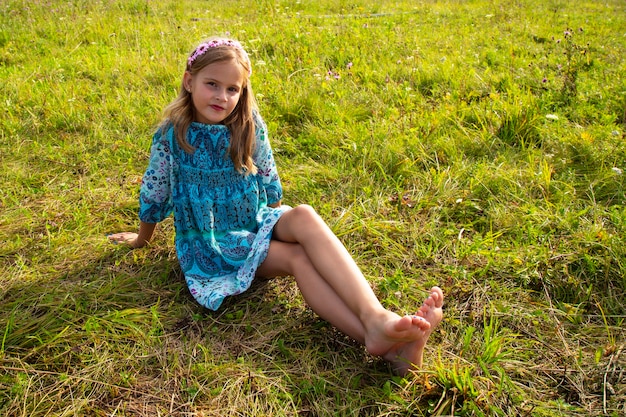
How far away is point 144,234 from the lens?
2637 mm

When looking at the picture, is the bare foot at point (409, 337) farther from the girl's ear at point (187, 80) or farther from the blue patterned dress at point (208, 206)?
the girl's ear at point (187, 80)

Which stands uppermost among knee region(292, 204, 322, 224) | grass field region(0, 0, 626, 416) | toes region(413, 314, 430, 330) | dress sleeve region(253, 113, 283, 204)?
dress sleeve region(253, 113, 283, 204)

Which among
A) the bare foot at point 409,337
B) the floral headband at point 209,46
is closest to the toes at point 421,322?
the bare foot at point 409,337

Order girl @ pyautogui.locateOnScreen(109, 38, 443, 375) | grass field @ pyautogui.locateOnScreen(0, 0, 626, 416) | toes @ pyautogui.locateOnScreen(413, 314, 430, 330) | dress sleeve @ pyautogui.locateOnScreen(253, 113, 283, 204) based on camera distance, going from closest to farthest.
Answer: toes @ pyautogui.locateOnScreen(413, 314, 430, 330) < grass field @ pyautogui.locateOnScreen(0, 0, 626, 416) < girl @ pyautogui.locateOnScreen(109, 38, 443, 375) < dress sleeve @ pyautogui.locateOnScreen(253, 113, 283, 204)

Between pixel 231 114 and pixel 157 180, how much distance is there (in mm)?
451

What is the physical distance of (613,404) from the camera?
188cm

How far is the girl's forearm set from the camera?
8.50 ft

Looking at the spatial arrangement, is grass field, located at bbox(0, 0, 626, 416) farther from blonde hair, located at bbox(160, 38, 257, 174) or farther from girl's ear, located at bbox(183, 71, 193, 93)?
girl's ear, located at bbox(183, 71, 193, 93)

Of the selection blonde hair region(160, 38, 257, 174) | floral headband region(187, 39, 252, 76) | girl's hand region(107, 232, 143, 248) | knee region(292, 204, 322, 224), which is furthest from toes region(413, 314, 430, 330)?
girl's hand region(107, 232, 143, 248)

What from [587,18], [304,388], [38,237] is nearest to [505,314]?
[304,388]

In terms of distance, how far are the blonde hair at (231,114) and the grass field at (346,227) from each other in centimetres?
62

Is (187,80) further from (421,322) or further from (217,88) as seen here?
(421,322)

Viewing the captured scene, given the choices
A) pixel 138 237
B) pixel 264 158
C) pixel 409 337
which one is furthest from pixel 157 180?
pixel 409 337

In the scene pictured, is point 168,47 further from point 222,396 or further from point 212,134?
point 222,396
